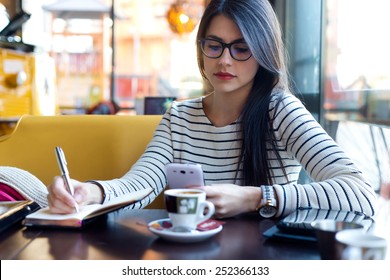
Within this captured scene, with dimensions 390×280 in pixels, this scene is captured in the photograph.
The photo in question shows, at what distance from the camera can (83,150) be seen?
174 cm

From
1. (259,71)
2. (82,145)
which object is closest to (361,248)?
(259,71)

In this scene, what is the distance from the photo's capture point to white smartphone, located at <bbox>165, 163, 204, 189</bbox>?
3.30ft

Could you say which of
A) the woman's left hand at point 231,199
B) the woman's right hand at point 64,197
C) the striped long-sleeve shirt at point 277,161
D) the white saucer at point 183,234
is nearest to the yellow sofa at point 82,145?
the striped long-sleeve shirt at point 277,161

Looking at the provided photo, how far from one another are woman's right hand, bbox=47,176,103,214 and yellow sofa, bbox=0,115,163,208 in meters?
0.62

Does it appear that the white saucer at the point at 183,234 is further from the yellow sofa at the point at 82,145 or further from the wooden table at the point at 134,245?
the yellow sofa at the point at 82,145

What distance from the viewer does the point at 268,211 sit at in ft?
3.45

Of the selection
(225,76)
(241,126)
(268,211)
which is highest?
(225,76)

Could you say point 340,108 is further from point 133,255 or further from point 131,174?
point 133,255

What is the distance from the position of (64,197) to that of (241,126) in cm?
Answer: 61

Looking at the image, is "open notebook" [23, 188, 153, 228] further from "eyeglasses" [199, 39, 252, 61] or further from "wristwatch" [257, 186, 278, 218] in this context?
"eyeglasses" [199, 39, 252, 61]

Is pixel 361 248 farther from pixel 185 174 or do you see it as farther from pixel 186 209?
pixel 185 174

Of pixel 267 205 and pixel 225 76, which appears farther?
pixel 225 76
